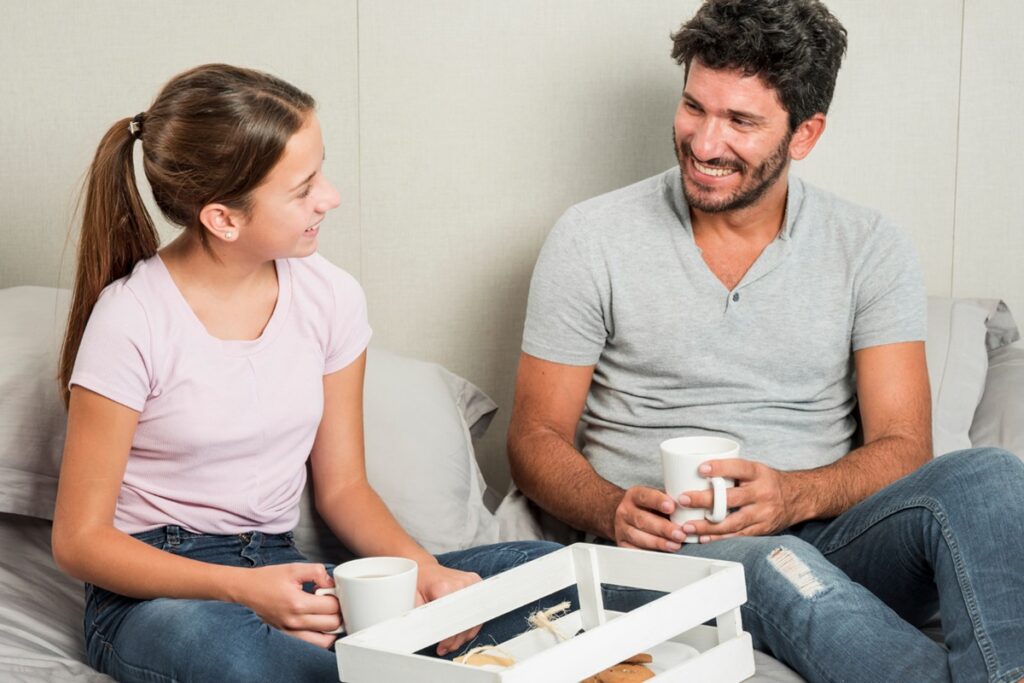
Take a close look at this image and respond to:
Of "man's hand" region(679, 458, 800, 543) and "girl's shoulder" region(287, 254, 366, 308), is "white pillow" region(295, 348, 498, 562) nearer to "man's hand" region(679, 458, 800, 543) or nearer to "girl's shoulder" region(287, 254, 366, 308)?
"girl's shoulder" region(287, 254, 366, 308)

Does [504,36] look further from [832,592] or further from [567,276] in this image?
[832,592]

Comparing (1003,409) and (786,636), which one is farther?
(1003,409)

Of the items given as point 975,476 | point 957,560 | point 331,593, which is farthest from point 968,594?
point 331,593

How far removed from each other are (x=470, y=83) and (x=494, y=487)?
0.73 m

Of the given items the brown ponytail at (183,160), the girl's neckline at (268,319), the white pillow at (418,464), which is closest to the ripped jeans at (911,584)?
the white pillow at (418,464)

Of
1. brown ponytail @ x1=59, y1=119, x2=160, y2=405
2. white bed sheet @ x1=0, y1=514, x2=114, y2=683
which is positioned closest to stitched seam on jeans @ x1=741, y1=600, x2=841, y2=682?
white bed sheet @ x1=0, y1=514, x2=114, y2=683

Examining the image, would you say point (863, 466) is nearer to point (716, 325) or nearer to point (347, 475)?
point (716, 325)

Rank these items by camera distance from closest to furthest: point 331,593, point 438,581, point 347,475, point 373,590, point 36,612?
point 373,590 → point 331,593 → point 438,581 → point 36,612 → point 347,475

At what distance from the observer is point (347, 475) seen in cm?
163

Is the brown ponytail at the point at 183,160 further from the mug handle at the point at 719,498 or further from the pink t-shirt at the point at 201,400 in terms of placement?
the mug handle at the point at 719,498

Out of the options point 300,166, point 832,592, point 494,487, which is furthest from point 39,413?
point 832,592

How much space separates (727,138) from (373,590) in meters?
0.91

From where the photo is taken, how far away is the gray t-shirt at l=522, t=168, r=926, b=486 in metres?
1.80

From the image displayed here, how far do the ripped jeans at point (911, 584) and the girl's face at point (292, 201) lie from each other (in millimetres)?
615
